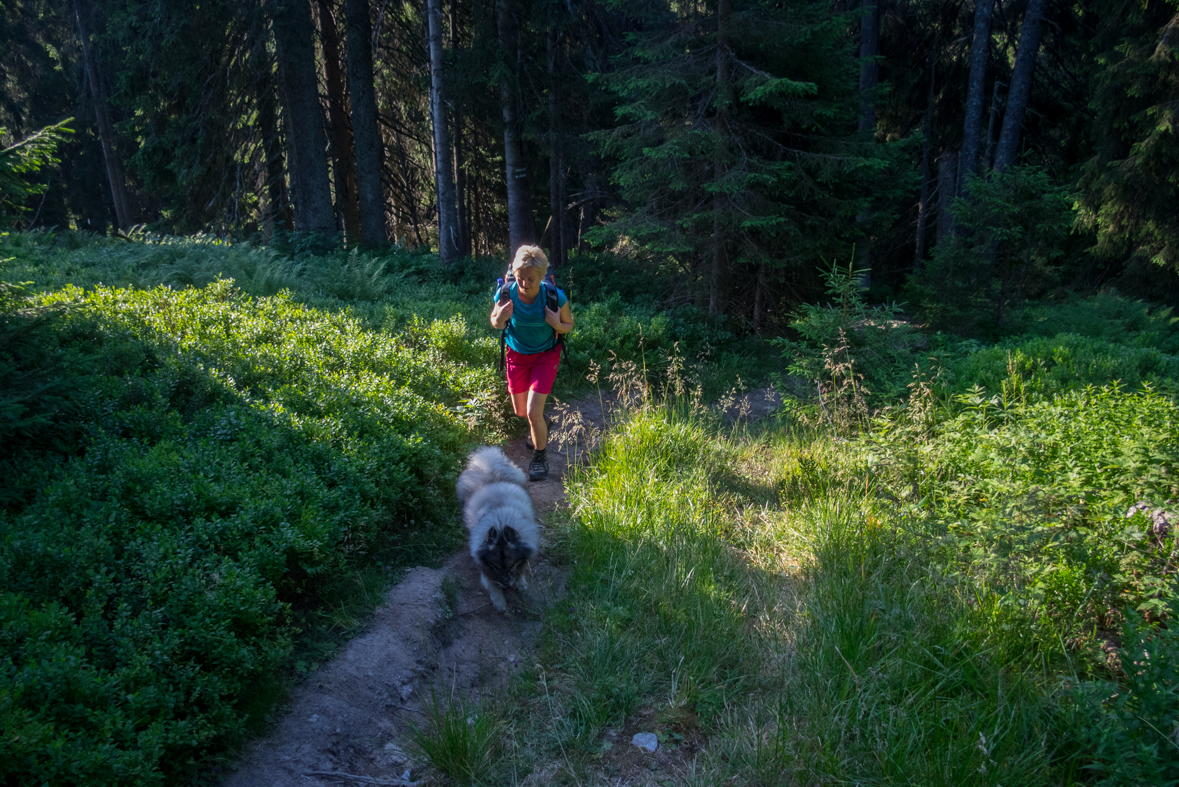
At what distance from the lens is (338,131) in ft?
58.5

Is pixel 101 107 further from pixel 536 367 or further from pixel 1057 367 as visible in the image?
pixel 1057 367

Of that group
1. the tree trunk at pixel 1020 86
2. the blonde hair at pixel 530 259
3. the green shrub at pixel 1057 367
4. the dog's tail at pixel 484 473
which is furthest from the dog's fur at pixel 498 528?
the tree trunk at pixel 1020 86

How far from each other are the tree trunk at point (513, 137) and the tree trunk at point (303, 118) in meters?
4.74

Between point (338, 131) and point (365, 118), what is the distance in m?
2.65

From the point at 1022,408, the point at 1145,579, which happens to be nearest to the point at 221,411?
the point at 1145,579

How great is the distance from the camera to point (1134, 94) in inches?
465

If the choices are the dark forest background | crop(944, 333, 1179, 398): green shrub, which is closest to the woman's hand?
the dark forest background

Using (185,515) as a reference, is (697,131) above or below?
above

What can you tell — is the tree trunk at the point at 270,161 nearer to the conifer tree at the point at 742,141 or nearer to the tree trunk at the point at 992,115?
the conifer tree at the point at 742,141

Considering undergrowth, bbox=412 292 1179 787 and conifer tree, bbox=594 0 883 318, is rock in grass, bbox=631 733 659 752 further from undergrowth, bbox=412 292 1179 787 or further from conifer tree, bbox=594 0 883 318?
conifer tree, bbox=594 0 883 318

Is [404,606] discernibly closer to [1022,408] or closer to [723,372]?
[1022,408]

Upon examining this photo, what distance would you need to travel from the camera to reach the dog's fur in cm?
436

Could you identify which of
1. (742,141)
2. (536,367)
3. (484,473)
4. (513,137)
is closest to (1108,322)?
(742,141)

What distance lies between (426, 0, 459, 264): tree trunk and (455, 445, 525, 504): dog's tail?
1004 cm
